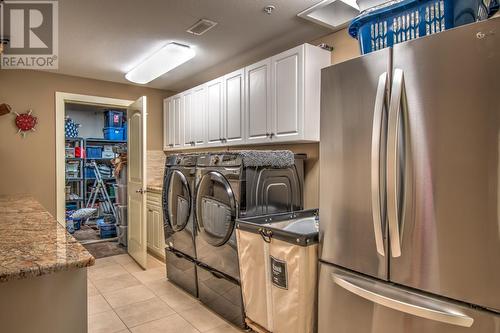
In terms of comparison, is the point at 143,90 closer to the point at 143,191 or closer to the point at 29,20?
the point at 143,191

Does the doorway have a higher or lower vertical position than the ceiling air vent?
lower

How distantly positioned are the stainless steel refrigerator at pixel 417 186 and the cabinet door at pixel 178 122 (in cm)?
289

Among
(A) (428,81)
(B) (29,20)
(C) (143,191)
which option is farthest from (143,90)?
(A) (428,81)

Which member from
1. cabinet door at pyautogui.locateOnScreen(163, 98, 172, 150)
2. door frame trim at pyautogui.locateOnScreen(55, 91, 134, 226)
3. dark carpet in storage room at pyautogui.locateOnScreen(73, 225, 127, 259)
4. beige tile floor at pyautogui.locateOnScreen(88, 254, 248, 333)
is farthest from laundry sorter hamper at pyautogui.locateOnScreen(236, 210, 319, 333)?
dark carpet in storage room at pyautogui.locateOnScreen(73, 225, 127, 259)

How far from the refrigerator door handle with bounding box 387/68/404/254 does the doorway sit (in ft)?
9.81

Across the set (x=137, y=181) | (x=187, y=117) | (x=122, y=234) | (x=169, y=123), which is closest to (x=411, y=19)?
(x=187, y=117)

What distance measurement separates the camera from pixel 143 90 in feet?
15.1

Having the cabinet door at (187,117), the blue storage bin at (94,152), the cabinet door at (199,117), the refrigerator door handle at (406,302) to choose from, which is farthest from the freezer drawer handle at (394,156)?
the blue storage bin at (94,152)

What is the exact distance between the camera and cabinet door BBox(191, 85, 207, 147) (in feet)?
12.2

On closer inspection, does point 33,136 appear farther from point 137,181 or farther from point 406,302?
point 406,302

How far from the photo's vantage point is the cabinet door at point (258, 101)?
9.27ft

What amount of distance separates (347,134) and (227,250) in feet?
4.58

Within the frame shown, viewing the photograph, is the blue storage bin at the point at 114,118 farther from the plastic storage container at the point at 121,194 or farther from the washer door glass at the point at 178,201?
the washer door glass at the point at 178,201

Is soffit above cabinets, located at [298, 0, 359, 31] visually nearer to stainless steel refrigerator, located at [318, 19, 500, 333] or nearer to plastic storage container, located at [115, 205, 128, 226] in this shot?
stainless steel refrigerator, located at [318, 19, 500, 333]
